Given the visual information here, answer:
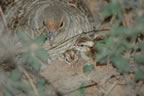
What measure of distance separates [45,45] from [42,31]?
0.26m

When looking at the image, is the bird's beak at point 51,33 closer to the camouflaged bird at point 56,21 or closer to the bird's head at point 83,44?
the camouflaged bird at point 56,21

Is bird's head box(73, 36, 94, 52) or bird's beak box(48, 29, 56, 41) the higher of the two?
bird's beak box(48, 29, 56, 41)

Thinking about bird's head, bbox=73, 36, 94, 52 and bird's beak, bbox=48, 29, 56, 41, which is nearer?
bird's beak, bbox=48, 29, 56, 41

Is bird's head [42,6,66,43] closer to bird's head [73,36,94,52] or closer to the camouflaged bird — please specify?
the camouflaged bird

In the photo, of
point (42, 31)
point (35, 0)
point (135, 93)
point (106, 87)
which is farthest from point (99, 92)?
point (35, 0)

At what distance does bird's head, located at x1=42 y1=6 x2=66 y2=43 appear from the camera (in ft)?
12.4

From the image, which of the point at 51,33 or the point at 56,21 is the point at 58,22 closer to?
the point at 56,21

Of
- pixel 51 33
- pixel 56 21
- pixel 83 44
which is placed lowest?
pixel 83 44

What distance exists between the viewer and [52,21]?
3754 millimetres

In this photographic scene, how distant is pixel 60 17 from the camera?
3.90m

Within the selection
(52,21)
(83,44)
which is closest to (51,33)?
(52,21)

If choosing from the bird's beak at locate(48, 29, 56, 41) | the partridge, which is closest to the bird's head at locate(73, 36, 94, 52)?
the partridge

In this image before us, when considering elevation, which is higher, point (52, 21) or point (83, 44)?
point (52, 21)

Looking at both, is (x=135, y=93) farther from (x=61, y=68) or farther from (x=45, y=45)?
(x=45, y=45)
